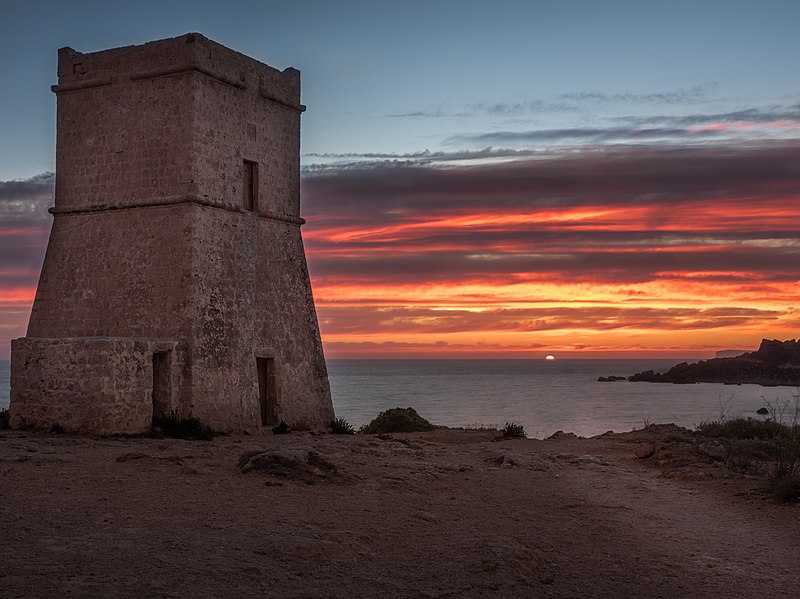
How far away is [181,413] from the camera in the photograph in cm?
1678

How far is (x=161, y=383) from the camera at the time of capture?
16.7m

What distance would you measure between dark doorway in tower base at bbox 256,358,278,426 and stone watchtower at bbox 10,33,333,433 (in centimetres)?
3

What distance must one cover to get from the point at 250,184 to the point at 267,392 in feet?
15.1

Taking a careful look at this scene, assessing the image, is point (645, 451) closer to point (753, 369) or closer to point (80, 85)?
point (80, 85)

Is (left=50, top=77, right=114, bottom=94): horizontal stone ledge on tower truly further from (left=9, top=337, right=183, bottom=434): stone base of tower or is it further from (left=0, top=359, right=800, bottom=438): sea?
(left=0, top=359, right=800, bottom=438): sea

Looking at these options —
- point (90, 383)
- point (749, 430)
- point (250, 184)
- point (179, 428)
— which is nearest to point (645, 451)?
point (749, 430)

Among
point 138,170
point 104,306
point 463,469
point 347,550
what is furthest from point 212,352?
point 347,550

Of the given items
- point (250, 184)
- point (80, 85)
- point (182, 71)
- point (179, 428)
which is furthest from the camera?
point (250, 184)

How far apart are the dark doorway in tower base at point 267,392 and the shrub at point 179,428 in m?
2.69

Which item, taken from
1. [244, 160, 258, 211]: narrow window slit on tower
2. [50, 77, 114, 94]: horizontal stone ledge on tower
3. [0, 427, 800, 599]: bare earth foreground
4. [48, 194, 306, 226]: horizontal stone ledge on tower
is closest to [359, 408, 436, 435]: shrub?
[48, 194, 306, 226]: horizontal stone ledge on tower

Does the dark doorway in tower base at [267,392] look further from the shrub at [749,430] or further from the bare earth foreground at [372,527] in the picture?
the shrub at [749,430]

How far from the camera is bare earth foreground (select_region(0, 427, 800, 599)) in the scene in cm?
698

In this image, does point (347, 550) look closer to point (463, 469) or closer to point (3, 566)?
point (3, 566)

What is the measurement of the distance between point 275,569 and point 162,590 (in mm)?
1032
